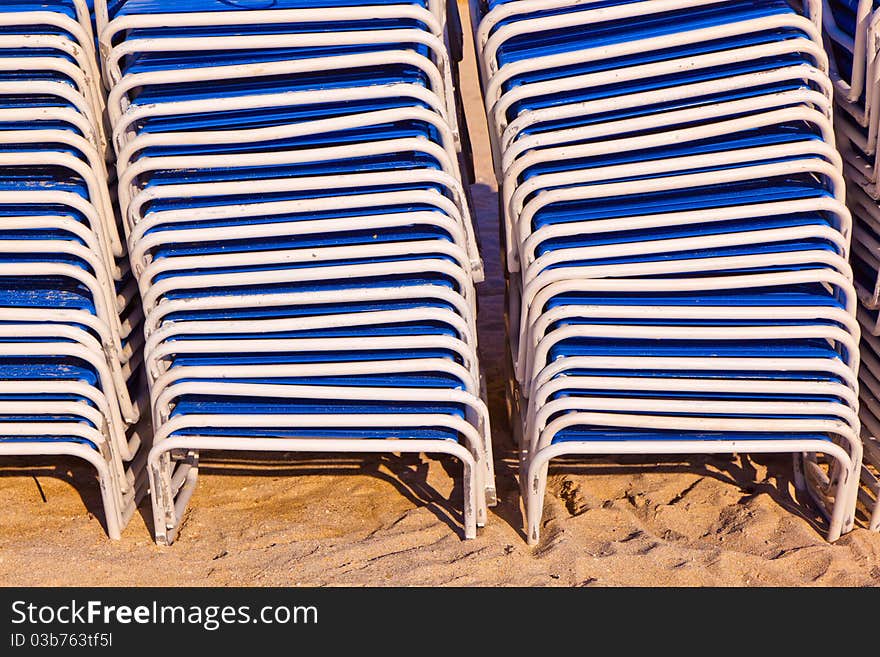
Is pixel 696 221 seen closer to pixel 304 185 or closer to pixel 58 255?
pixel 304 185

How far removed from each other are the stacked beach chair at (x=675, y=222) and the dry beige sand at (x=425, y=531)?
275mm

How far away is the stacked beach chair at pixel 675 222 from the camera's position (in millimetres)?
2920

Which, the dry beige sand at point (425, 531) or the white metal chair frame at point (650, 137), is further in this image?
the dry beige sand at point (425, 531)

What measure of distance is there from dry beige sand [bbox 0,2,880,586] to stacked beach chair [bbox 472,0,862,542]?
27cm

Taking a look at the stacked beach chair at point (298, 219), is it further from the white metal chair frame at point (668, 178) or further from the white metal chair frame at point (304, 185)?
the white metal chair frame at point (668, 178)

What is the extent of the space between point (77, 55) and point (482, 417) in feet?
4.91

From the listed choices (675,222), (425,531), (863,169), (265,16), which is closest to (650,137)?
(675,222)

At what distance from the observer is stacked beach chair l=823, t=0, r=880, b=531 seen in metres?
3.04

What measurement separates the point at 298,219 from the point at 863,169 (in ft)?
5.43

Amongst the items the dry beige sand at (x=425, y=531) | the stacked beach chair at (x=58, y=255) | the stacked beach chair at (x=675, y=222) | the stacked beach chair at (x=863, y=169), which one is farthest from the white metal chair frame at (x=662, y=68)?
the dry beige sand at (x=425, y=531)

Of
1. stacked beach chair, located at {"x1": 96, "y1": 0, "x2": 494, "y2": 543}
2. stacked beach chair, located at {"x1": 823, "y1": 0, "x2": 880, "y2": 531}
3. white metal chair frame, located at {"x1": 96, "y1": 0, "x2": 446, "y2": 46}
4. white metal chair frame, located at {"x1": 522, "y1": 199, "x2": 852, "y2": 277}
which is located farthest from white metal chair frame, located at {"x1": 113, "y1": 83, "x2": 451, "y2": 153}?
stacked beach chair, located at {"x1": 823, "y1": 0, "x2": 880, "y2": 531}

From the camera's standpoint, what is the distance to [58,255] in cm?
305

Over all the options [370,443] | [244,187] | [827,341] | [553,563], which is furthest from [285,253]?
[827,341]

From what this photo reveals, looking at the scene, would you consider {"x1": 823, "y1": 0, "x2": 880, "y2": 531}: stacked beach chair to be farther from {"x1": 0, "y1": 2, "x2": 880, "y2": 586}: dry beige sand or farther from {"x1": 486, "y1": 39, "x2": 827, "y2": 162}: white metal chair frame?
{"x1": 0, "y1": 2, "x2": 880, "y2": 586}: dry beige sand
